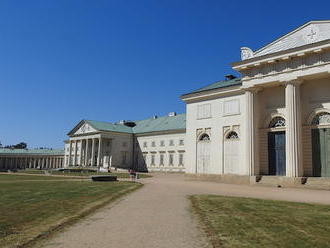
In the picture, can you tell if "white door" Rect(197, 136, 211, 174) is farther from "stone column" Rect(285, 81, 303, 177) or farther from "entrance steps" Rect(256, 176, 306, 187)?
"stone column" Rect(285, 81, 303, 177)

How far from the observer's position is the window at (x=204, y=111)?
1623 inches

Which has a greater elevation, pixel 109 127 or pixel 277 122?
pixel 109 127

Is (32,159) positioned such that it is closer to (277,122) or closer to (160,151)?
(160,151)

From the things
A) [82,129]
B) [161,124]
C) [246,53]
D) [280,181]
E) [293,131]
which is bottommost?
[280,181]

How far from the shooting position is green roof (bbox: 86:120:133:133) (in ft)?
293

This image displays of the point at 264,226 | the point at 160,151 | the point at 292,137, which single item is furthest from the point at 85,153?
the point at 264,226

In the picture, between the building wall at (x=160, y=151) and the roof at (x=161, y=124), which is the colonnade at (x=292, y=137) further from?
the roof at (x=161, y=124)

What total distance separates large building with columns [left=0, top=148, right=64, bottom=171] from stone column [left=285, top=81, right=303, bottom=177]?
9546 centimetres

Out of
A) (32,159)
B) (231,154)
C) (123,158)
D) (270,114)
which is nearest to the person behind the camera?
(270,114)

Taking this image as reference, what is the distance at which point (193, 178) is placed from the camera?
41594 mm

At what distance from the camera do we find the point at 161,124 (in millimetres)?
84688

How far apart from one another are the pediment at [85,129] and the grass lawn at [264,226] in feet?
257

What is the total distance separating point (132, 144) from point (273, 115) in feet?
195

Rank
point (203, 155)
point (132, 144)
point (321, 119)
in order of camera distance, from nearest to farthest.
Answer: point (321, 119) < point (203, 155) < point (132, 144)
